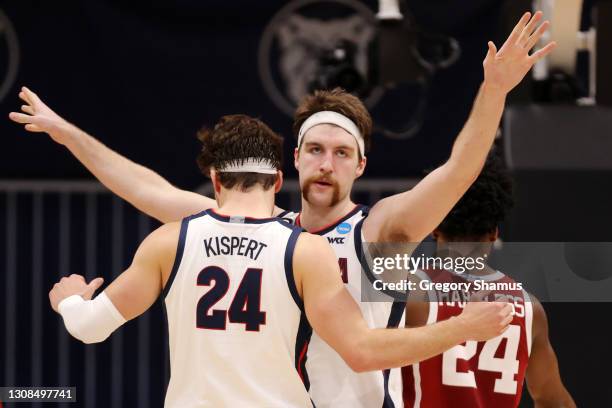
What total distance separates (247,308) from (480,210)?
1.59 metres

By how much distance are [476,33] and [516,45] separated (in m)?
4.41

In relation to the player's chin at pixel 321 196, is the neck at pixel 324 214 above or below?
below

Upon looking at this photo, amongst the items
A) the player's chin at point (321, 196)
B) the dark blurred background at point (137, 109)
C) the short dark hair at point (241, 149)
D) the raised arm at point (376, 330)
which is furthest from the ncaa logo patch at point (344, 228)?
the dark blurred background at point (137, 109)

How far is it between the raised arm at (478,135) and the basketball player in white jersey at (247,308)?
52cm

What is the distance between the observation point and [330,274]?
12.5 ft

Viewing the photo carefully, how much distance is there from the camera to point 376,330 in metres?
3.76

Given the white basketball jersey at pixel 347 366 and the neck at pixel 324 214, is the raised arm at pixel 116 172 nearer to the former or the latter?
the neck at pixel 324 214

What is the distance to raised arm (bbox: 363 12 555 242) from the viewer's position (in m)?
3.98

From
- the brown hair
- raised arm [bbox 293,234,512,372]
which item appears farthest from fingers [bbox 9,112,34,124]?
raised arm [bbox 293,234,512,372]

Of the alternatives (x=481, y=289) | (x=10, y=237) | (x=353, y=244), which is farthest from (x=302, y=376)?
(x=10, y=237)

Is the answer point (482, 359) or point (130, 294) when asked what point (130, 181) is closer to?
point (130, 294)

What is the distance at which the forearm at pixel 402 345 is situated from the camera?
3721mm

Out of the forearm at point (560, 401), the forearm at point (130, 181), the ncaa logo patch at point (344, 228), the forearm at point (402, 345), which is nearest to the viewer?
the forearm at point (402, 345)

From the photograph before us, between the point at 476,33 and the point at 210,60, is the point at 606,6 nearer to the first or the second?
the point at 476,33
